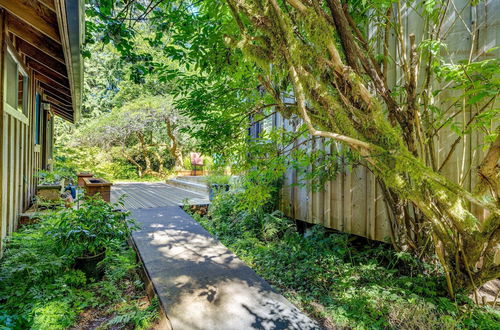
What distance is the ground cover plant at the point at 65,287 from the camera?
211 cm

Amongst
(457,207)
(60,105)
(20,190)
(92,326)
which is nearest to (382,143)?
(457,207)

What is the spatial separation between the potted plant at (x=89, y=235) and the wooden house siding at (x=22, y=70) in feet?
1.92

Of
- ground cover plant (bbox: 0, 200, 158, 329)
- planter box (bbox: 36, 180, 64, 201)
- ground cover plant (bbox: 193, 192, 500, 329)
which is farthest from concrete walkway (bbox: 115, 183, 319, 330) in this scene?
planter box (bbox: 36, 180, 64, 201)

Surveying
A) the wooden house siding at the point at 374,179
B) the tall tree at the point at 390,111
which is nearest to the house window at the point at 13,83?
the tall tree at the point at 390,111

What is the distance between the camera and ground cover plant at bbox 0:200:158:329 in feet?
6.93

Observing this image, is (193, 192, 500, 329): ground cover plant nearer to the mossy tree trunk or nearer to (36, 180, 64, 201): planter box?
the mossy tree trunk

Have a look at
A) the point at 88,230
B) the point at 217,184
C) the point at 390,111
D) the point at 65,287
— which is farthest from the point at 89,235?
the point at 217,184

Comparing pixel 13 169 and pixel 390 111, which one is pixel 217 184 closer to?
pixel 13 169

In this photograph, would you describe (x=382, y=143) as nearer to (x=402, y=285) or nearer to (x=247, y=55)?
(x=247, y=55)

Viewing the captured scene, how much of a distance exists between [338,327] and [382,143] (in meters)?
1.52

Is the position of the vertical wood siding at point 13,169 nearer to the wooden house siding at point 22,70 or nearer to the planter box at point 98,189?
the wooden house siding at point 22,70

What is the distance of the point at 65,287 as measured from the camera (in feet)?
8.22

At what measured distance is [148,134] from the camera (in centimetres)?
1465

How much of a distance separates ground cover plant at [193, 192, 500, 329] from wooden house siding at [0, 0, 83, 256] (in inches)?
117
